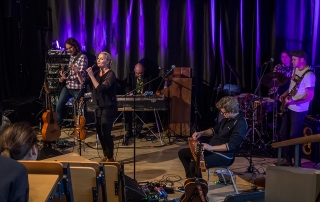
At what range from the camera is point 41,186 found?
1991 mm

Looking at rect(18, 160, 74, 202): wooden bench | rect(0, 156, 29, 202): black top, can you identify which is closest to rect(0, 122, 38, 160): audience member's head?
rect(18, 160, 74, 202): wooden bench

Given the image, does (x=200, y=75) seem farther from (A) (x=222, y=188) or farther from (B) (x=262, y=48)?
(A) (x=222, y=188)

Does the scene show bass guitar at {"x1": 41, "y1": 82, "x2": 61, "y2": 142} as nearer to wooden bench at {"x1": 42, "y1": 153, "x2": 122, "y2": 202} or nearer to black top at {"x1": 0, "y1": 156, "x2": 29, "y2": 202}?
wooden bench at {"x1": 42, "y1": 153, "x2": 122, "y2": 202}

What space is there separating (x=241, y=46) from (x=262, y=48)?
399mm

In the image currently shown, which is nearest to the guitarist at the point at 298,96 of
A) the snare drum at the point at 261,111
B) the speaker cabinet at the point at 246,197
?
the snare drum at the point at 261,111

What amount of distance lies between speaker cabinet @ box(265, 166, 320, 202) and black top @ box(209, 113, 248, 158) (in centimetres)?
95

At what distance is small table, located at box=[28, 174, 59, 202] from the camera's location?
188cm

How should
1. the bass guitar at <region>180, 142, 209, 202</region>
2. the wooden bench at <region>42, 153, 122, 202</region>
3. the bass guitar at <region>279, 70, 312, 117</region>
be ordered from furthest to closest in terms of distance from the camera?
the bass guitar at <region>279, 70, 312, 117</region>
the bass guitar at <region>180, 142, 209, 202</region>
the wooden bench at <region>42, 153, 122, 202</region>

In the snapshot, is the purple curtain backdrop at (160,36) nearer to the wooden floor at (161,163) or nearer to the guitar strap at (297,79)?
the wooden floor at (161,163)

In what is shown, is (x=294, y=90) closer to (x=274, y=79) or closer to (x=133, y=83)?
(x=274, y=79)

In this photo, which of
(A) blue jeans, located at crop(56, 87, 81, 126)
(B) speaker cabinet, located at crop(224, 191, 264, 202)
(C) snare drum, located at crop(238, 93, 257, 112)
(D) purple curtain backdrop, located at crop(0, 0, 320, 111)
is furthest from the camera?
(D) purple curtain backdrop, located at crop(0, 0, 320, 111)

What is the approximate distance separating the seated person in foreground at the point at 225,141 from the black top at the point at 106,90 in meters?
1.18

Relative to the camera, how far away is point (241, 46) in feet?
24.6

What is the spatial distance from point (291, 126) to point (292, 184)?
2.76 m
